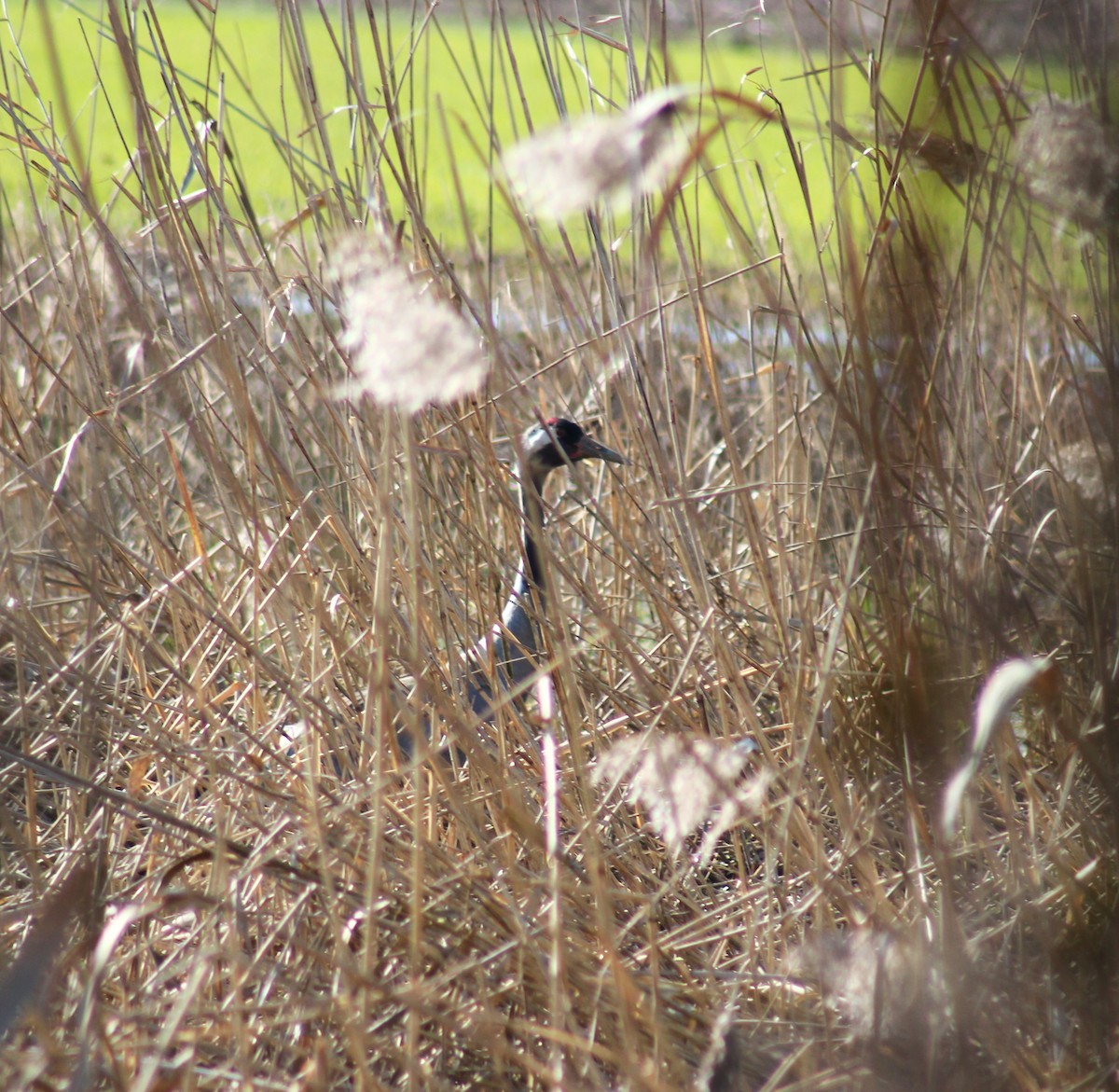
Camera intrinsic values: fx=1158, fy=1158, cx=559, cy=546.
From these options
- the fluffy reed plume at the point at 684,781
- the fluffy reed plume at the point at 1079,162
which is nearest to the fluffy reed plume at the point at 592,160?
the fluffy reed plume at the point at 1079,162

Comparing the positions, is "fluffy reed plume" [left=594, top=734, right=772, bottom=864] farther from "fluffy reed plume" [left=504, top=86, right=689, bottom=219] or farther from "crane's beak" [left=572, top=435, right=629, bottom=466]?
"crane's beak" [left=572, top=435, right=629, bottom=466]

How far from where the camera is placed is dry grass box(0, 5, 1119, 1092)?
81cm

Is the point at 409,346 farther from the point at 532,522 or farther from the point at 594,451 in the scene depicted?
the point at 594,451

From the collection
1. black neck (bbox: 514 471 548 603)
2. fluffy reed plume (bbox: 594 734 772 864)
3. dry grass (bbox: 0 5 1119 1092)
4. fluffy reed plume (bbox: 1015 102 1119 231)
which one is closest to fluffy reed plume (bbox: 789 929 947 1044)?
dry grass (bbox: 0 5 1119 1092)

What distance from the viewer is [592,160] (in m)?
0.56

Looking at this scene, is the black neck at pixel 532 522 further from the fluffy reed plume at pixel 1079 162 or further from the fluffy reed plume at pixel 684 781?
the fluffy reed plume at pixel 1079 162

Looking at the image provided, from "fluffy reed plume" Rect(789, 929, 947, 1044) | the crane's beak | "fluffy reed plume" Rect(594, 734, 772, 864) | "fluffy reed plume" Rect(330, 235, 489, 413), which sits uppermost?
the crane's beak

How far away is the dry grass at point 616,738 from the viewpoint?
81 centimetres

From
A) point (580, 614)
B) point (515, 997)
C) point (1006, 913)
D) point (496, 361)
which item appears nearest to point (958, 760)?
point (1006, 913)

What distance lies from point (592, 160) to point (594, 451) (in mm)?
959

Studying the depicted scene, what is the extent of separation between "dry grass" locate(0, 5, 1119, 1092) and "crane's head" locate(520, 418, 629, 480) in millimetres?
78

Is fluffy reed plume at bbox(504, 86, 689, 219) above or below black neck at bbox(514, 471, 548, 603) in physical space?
below

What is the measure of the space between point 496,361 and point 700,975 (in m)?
0.58

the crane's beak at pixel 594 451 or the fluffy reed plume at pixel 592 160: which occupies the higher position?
the crane's beak at pixel 594 451
